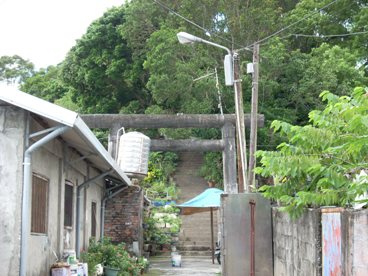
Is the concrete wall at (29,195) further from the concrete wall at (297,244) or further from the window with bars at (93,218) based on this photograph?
the concrete wall at (297,244)

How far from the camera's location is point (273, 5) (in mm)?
29594

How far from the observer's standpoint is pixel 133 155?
18609 mm

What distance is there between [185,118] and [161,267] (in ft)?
17.6

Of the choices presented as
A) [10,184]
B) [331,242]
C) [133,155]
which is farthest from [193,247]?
[331,242]

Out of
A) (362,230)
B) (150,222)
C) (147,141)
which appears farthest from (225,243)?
(150,222)

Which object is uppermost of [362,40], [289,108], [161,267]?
[362,40]

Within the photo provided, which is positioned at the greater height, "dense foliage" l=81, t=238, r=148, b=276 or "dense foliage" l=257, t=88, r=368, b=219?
"dense foliage" l=257, t=88, r=368, b=219

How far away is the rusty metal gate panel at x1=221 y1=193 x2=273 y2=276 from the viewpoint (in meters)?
11.7

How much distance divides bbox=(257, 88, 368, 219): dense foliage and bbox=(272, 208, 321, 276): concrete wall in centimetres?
30

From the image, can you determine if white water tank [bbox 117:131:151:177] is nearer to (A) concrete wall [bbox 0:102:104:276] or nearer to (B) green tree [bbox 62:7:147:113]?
(A) concrete wall [bbox 0:102:104:276]

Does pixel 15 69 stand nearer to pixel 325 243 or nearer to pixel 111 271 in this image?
pixel 111 271

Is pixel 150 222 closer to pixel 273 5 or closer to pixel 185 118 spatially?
pixel 185 118

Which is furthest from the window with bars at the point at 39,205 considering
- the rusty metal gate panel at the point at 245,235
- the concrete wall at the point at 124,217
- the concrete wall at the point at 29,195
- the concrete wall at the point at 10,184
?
the concrete wall at the point at 124,217

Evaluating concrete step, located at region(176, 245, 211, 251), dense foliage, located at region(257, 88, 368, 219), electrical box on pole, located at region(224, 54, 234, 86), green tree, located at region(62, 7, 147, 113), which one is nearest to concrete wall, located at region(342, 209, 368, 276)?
dense foliage, located at region(257, 88, 368, 219)
